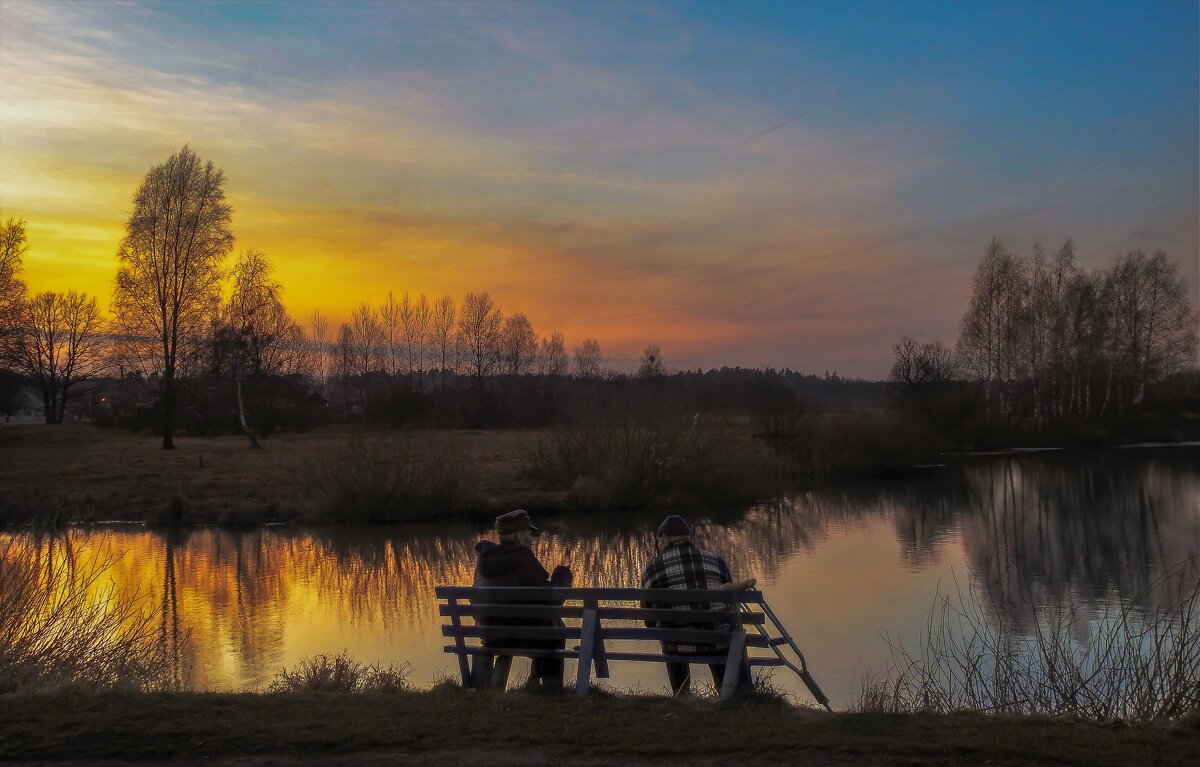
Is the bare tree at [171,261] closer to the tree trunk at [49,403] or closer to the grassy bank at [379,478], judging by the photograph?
the grassy bank at [379,478]

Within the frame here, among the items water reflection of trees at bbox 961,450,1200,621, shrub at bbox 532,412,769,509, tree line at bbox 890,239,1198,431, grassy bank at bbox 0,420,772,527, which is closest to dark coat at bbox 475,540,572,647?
water reflection of trees at bbox 961,450,1200,621

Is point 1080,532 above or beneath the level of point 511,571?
beneath

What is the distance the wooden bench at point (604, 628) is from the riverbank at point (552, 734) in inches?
14.9

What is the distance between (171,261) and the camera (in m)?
42.1

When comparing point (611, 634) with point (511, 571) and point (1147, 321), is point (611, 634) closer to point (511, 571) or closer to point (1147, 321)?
point (511, 571)

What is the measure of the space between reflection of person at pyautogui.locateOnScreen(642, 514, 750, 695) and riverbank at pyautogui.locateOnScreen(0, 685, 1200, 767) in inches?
26.7

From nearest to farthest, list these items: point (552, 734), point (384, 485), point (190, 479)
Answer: point (552, 734)
point (384, 485)
point (190, 479)

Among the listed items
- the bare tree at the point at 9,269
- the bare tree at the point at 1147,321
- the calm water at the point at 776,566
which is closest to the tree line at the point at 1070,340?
the bare tree at the point at 1147,321

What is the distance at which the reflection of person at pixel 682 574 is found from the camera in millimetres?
8047

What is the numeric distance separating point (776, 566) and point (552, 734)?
15339 mm

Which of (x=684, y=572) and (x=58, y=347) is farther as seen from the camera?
(x=58, y=347)

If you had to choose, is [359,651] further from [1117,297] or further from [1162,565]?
[1117,297]

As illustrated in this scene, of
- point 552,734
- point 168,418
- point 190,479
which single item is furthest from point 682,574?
point 168,418

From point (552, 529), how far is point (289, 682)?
64.4ft
